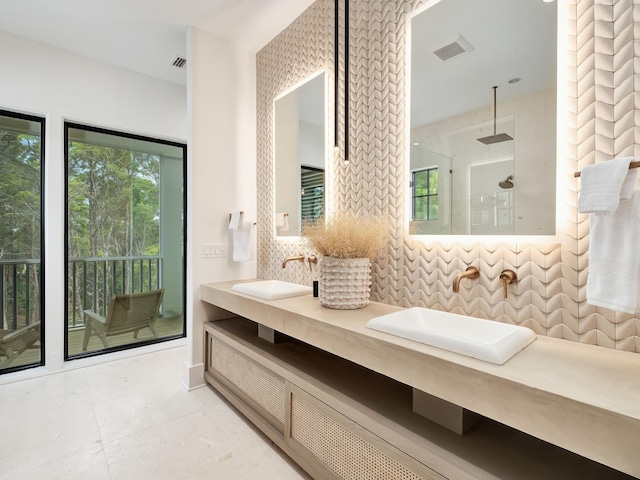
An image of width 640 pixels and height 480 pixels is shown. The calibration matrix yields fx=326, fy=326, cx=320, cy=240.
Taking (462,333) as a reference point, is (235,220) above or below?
above

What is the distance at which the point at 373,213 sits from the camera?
193 centimetres

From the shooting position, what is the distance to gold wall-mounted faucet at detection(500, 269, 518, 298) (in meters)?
1.35

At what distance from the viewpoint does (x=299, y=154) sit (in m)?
2.50

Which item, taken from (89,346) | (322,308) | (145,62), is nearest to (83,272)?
(89,346)

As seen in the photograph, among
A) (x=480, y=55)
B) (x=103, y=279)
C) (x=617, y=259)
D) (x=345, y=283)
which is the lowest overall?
(x=103, y=279)

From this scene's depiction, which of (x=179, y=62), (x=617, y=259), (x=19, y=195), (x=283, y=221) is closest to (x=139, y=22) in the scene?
(x=179, y=62)

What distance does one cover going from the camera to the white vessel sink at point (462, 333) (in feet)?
3.19

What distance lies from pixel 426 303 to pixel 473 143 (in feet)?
2.67

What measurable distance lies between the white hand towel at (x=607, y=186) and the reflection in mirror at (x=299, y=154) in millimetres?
1545

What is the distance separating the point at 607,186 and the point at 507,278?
0.53m

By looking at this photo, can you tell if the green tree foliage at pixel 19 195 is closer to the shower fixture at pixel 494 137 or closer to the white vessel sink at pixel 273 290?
the white vessel sink at pixel 273 290

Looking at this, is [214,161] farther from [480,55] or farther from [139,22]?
[480,55]

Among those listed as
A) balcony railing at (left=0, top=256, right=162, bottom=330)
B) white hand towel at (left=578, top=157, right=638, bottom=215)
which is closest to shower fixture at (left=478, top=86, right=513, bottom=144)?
white hand towel at (left=578, top=157, right=638, bottom=215)

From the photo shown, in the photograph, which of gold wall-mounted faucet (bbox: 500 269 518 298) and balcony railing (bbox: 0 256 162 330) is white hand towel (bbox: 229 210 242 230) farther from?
gold wall-mounted faucet (bbox: 500 269 518 298)
